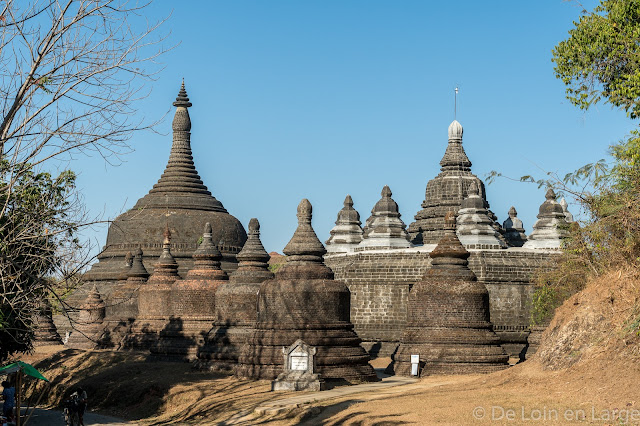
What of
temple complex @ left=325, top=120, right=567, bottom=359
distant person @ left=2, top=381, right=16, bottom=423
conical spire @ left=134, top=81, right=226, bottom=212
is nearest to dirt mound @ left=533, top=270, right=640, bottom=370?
distant person @ left=2, top=381, right=16, bottom=423

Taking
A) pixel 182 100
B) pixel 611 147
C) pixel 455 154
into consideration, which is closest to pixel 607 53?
pixel 611 147

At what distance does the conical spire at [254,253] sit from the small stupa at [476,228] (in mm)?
7996

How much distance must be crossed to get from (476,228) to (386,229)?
394 centimetres

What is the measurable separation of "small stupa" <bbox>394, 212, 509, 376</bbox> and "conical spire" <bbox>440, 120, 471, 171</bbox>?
15.8 metres

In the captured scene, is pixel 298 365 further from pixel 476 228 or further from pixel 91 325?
pixel 91 325

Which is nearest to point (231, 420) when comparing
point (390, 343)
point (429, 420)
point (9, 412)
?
point (9, 412)

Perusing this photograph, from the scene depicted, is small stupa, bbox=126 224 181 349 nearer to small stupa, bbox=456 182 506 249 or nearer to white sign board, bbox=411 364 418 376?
small stupa, bbox=456 182 506 249

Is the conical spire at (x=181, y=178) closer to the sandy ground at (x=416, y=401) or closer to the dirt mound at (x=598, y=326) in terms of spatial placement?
the sandy ground at (x=416, y=401)

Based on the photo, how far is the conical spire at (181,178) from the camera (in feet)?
154

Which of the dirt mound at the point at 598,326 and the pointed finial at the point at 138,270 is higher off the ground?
the pointed finial at the point at 138,270

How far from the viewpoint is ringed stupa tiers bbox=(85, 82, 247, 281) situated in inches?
1784

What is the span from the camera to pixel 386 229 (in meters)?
38.3

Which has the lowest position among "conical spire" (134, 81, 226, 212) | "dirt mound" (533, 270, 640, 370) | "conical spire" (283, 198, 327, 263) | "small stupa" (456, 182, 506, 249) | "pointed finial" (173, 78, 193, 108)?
"dirt mound" (533, 270, 640, 370)

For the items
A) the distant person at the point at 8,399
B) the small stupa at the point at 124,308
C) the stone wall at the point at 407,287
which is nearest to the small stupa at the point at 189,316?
the small stupa at the point at 124,308
